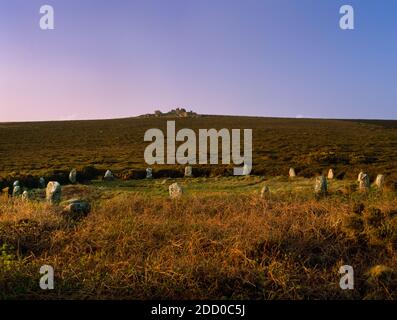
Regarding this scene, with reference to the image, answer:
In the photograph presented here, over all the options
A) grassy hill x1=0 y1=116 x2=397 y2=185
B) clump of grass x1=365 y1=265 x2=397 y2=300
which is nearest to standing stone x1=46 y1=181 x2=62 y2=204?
grassy hill x1=0 y1=116 x2=397 y2=185

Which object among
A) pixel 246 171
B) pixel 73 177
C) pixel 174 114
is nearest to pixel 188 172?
pixel 246 171

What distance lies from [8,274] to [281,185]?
16193mm

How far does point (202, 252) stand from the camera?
26.9 ft

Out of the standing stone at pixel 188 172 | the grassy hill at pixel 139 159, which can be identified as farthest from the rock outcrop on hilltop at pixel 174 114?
the standing stone at pixel 188 172

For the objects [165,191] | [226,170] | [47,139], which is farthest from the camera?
[47,139]

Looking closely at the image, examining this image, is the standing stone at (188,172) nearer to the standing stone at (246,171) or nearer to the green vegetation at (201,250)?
the standing stone at (246,171)

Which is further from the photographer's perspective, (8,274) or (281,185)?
(281,185)

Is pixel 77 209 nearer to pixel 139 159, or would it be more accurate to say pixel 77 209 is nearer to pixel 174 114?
pixel 139 159

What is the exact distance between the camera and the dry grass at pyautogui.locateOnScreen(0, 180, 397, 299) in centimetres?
701

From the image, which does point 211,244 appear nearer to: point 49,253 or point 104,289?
point 104,289

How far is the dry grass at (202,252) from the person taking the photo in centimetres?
701

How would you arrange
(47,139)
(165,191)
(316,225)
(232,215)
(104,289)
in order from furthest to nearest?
(47,139) < (165,191) < (232,215) < (316,225) < (104,289)
